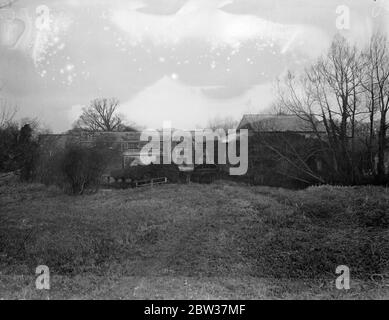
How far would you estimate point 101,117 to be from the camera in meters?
4.73

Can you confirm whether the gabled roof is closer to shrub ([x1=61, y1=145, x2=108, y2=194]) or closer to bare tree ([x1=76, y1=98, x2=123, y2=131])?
bare tree ([x1=76, y1=98, x2=123, y2=131])

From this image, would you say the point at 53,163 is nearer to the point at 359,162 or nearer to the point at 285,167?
the point at 285,167

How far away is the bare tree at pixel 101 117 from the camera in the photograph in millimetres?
4492

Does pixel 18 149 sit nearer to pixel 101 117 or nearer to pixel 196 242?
pixel 101 117

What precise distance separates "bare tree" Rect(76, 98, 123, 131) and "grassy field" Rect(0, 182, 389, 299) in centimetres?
150

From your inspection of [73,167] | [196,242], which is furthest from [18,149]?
[196,242]

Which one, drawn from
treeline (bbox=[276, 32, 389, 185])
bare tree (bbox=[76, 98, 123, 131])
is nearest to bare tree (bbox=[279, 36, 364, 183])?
treeline (bbox=[276, 32, 389, 185])

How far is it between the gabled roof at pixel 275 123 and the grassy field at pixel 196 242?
1317 millimetres

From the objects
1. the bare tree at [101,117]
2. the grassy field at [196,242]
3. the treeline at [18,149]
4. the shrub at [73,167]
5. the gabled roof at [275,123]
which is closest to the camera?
the grassy field at [196,242]

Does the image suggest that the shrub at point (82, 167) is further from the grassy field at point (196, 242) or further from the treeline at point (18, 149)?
the treeline at point (18, 149)

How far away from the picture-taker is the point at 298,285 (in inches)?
129

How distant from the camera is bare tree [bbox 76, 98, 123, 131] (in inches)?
177

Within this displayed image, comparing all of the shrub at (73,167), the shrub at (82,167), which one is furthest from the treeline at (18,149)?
the shrub at (82,167)

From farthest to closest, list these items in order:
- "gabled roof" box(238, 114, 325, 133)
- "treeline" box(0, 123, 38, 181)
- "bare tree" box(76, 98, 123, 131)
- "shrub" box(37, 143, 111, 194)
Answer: "gabled roof" box(238, 114, 325, 133) → "shrub" box(37, 143, 111, 194) → "treeline" box(0, 123, 38, 181) → "bare tree" box(76, 98, 123, 131)
